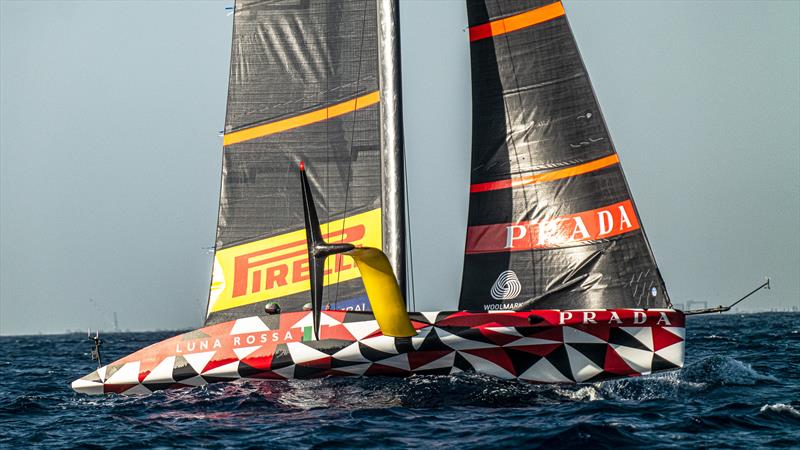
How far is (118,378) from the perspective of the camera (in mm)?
15086

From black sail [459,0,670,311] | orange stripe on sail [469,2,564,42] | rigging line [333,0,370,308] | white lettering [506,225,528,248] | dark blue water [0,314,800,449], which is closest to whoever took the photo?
dark blue water [0,314,800,449]

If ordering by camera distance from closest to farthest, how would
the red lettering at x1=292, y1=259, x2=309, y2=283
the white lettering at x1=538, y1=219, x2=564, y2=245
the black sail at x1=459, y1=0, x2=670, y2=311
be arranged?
the black sail at x1=459, y1=0, x2=670, y2=311 → the white lettering at x1=538, y1=219, x2=564, y2=245 → the red lettering at x1=292, y1=259, x2=309, y2=283

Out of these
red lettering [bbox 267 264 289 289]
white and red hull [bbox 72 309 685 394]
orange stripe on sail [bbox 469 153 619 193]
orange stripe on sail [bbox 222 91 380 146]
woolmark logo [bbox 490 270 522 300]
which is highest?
orange stripe on sail [bbox 222 91 380 146]

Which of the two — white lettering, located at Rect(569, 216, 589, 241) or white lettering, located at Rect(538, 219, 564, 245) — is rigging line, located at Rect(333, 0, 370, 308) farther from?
white lettering, located at Rect(569, 216, 589, 241)

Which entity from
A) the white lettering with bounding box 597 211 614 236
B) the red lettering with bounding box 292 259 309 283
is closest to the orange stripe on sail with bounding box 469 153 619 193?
the white lettering with bounding box 597 211 614 236

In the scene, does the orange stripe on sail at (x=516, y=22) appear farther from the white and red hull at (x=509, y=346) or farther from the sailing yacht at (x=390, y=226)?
the white and red hull at (x=509, y=346)

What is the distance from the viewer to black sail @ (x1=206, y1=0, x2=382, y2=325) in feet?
51.0

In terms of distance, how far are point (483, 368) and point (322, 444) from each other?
3.69m

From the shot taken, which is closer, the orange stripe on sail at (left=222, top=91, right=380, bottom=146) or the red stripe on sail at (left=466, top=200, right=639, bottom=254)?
the red stripe on sail at (left=466, top=200, right=639, bottom=254)

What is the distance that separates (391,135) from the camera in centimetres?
1524

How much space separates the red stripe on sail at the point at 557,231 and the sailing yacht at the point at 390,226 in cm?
3

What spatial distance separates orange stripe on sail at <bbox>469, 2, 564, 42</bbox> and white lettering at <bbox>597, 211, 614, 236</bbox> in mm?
3131

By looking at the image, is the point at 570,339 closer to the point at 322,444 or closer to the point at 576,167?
the point at 576,167

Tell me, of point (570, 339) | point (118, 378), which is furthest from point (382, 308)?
point (118, 378)
